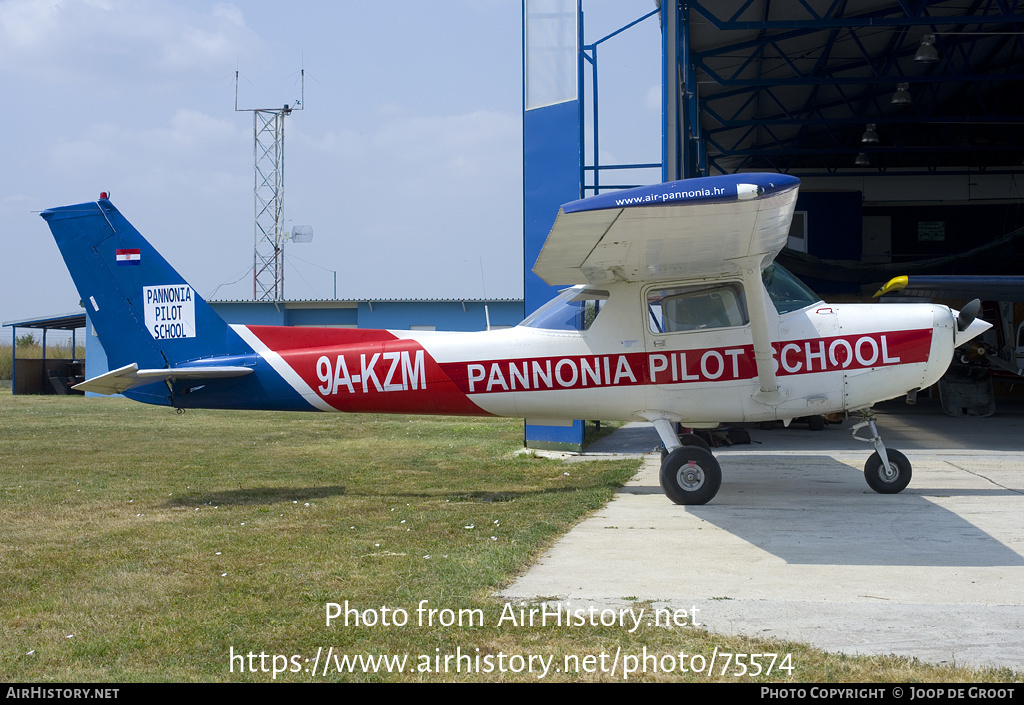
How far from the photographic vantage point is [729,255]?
278 inches

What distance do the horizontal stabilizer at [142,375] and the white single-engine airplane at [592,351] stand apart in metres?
0.02

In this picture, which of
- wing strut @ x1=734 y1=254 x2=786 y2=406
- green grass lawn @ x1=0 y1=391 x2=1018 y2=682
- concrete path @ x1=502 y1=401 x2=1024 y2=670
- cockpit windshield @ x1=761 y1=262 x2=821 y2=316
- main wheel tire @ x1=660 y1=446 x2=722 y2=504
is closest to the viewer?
green grass lawn @ x1=0 y1=391 x2=1018 y2=682

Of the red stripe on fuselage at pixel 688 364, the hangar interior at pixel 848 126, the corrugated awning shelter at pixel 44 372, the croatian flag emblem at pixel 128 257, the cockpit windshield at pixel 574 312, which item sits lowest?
the corrugated awning shelter at pixel 44 372

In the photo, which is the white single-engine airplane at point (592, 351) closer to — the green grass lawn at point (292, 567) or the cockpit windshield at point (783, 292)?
the cockpit windshield at point (783, 292)

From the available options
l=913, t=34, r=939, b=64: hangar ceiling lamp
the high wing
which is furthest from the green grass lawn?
l=913, t=34, r=939, b=64: hangar ceiling lamp

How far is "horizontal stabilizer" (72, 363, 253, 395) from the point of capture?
8062mm

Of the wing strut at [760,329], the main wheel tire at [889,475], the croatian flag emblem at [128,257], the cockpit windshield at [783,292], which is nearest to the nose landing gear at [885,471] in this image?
the main wheel tire at [889,475]

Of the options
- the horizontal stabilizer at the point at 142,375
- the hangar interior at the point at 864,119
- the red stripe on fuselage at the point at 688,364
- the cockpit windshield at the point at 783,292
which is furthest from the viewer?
the hangar interior at the point at 864,119

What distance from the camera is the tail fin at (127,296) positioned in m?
8.44

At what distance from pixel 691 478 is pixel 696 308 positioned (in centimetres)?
153

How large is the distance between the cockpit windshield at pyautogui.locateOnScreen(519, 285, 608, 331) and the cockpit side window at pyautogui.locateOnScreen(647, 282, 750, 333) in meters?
0.52

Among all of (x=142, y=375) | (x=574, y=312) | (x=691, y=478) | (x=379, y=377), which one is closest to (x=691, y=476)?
(x=691, y=478)

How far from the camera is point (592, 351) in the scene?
8047 mm

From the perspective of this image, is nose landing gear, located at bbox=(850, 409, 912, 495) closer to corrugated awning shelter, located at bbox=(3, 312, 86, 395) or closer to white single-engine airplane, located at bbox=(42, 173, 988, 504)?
white single-engine airplane, located at bbox=(42, 173, 988, 504)
